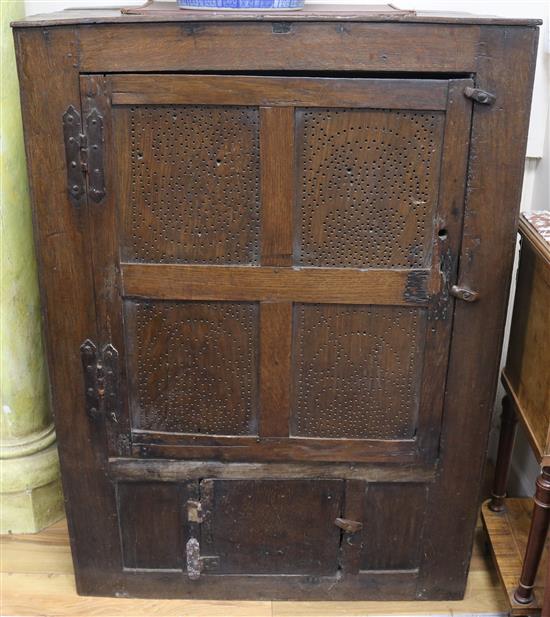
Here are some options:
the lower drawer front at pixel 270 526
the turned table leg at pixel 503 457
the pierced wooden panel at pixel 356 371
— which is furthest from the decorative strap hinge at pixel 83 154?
the turned table leg at pixel 503 457

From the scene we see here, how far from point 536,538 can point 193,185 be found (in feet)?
3.47

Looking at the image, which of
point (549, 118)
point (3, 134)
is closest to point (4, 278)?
point (3, 134)

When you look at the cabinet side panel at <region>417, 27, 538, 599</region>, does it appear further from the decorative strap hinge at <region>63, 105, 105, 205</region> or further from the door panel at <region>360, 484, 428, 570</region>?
the decorative strap hinge at <region>63, 105, 105, 205</region>

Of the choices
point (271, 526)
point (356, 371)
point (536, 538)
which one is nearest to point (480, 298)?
point (356, 371)

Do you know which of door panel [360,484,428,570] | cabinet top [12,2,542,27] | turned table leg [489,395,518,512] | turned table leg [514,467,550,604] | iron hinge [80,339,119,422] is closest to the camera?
cabinet top [12,2,542,27]

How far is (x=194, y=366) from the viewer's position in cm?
179

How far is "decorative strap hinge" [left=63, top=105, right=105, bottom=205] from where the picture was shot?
160cm

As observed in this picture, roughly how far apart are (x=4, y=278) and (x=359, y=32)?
111 cm

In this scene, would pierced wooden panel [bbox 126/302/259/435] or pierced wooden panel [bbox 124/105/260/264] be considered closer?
pierced wooden panel [bbox 124/105/260/264]

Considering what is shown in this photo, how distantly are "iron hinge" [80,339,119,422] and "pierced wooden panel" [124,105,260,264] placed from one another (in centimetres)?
24

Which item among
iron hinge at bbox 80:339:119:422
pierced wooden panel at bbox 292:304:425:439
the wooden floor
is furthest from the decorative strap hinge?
the wooden floor

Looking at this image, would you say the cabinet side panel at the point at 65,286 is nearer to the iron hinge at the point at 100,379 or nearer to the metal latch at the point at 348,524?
the iron hinge at the point at 100,379

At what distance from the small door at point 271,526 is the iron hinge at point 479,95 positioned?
36.4 inches

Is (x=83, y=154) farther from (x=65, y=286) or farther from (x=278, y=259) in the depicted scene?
(x=278, y=259)
